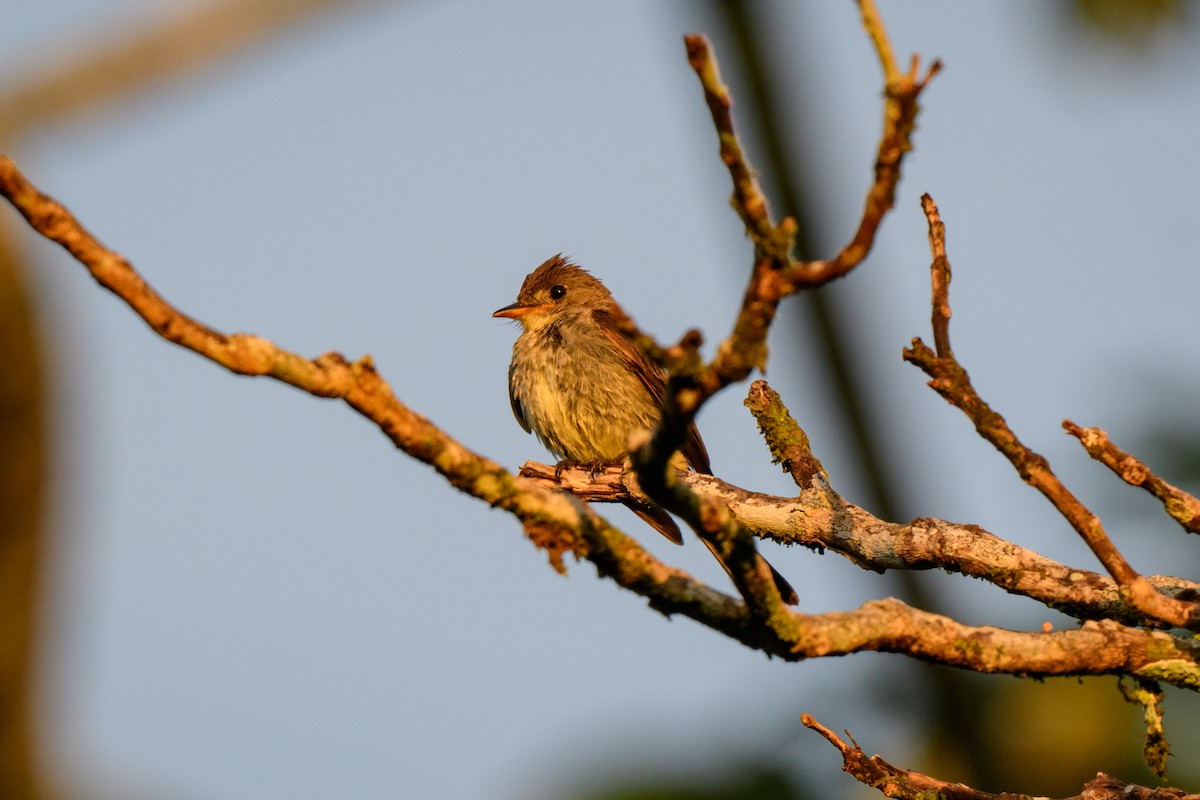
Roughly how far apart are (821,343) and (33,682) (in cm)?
471

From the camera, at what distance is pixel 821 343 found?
3.87 metres

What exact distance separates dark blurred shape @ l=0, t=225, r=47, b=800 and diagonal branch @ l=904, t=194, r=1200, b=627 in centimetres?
484

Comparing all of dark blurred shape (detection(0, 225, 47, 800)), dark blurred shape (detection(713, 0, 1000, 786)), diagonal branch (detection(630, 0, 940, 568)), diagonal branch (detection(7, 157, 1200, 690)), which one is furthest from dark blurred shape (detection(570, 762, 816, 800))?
dark blurred shape (detection(0, 225, 47, 800))

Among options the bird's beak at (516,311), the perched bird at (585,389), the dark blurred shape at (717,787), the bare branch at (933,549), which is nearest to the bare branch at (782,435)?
the bare branch at (933,549)

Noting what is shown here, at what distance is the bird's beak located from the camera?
845 cm

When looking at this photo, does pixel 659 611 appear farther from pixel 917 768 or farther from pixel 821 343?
pixel 917 768

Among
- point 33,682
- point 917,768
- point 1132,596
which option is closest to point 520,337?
point 33,682

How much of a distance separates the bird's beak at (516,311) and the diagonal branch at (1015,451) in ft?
18.5

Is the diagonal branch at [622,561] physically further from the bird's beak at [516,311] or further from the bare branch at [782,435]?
the bird's beak at [516,311]

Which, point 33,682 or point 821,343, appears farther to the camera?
point 33,682

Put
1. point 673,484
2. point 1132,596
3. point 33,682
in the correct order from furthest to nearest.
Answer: point 33,682 < point 1132,596 < point 673,484

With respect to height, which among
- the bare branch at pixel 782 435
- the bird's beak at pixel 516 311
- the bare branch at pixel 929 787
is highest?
the bird's beak at pixel 516 311

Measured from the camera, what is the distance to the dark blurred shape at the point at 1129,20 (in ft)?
17.1

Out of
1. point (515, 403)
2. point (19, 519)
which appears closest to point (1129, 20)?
point (515, 403)
